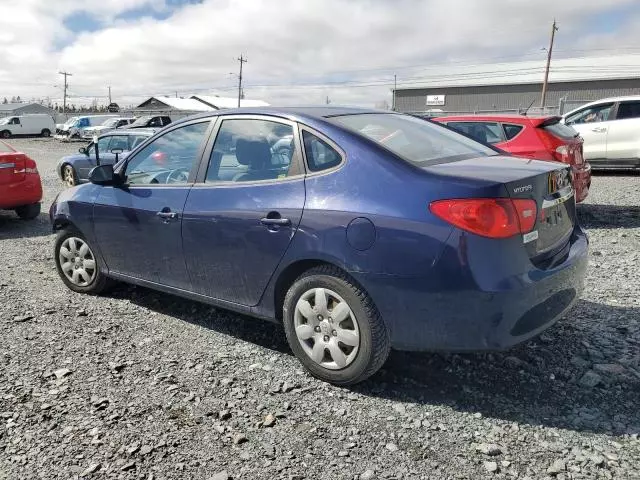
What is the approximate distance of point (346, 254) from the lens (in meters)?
2.93

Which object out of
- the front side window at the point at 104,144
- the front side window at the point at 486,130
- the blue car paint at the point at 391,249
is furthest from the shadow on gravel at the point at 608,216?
the front side window at the point at 104,144

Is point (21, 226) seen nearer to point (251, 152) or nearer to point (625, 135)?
point (251, 152)

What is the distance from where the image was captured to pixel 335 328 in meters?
3.10

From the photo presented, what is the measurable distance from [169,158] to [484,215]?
250cm

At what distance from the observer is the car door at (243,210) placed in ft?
10.7

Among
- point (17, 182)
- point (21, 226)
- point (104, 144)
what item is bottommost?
point (21, 226)

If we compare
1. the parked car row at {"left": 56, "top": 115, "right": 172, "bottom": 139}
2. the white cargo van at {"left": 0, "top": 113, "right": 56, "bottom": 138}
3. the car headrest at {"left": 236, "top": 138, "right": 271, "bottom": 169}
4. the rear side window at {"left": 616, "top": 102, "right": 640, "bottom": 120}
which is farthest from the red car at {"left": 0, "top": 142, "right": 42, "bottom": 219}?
A: the white cargo van at {"left": 0, "top": 113, "right": 56, "bottom": 138}

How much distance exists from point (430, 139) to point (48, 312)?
330 cm

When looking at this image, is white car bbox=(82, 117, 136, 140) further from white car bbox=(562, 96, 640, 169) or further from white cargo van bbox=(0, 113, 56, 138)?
white car bbox=(562, 96, 640, 169)

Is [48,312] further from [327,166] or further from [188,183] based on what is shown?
[327,166]

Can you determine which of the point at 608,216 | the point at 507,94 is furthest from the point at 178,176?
the point at 507,94

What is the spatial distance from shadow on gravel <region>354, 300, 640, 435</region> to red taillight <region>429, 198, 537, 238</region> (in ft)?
3.25

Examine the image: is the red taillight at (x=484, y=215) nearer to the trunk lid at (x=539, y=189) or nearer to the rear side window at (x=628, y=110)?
the trunk lid at (x=539, y=189)

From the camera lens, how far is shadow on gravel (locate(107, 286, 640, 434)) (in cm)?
290
